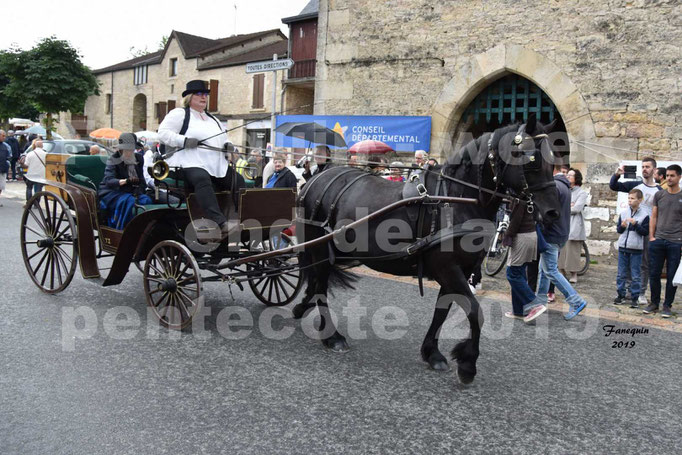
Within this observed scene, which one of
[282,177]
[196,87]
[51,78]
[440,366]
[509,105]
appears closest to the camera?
[440,366]

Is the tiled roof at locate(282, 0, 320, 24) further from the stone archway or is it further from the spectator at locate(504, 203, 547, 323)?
the spectator at locate(504, 203, 547, 323)

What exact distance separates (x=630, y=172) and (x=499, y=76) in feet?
10.4

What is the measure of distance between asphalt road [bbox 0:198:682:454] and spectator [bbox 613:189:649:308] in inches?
62.7

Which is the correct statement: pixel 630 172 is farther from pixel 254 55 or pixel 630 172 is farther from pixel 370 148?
pixel 254 55

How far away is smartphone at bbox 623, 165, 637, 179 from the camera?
10.4 m

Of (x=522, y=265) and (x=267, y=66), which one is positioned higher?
(x=267, y=66)

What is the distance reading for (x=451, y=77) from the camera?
484 inches

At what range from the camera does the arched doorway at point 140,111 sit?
1724 inches

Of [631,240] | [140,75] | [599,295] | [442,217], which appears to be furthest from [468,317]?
[140,75]

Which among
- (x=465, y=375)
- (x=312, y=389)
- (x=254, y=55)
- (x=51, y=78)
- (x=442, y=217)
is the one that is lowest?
(x=312, y=389)

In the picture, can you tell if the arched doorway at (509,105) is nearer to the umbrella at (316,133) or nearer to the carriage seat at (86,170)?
the umbrella at (316,133)

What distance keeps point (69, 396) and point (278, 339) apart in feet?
6.43

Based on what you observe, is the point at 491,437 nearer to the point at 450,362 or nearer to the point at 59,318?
the point at 450,362

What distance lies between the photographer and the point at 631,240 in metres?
7.72
